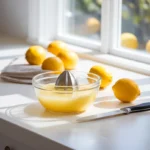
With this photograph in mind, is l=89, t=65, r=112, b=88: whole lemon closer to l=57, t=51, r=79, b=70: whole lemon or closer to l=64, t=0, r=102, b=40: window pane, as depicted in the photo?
l=57, t=51, r=79, b=70: whole lemon

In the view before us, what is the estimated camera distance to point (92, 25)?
247cm


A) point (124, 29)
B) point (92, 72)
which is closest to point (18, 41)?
point (124, 29)

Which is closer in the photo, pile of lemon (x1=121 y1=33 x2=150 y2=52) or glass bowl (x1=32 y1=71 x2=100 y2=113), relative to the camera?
glass bowl (x1=32 y1=71 x2=100 y2=113)

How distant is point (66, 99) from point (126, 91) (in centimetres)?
20

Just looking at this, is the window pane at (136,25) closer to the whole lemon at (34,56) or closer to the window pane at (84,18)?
the window pane at (84,18)

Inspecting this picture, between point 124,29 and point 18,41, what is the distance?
1.87 ft

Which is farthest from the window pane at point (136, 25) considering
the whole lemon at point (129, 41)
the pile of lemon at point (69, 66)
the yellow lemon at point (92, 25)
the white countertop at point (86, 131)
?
the white countertop at point (86, 131)

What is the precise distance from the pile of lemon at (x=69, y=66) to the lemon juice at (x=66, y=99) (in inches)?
4.8

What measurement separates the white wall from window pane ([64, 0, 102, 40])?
8.3 inches

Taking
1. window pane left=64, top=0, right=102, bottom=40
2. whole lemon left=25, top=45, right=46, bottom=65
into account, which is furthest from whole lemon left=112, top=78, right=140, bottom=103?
window pane left=64, top=0, right=102, bottom=40

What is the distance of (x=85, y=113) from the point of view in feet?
5.36

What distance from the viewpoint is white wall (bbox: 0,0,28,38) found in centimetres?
268

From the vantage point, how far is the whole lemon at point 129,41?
2270 mm

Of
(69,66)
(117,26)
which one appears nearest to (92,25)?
(117,26)
